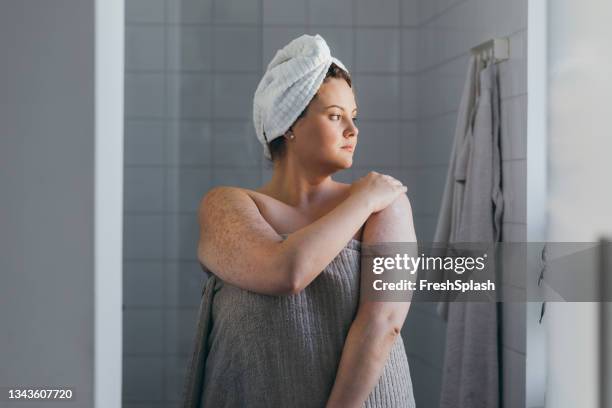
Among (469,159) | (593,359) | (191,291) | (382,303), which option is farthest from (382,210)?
(191,291)

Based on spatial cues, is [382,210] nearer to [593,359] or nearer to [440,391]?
[593,359]

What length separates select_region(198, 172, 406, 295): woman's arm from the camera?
986mm

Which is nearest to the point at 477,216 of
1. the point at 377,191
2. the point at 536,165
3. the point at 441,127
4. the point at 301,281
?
the point at 536,165

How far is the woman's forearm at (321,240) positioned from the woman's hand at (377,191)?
0.9 inches

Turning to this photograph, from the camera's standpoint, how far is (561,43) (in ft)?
4.36

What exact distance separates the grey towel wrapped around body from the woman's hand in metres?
0.06

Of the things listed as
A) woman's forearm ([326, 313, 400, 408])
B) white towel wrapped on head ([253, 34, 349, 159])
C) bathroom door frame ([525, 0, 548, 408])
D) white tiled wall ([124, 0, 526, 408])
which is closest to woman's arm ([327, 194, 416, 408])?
woman's forearm ([326, 313, 400, 408])

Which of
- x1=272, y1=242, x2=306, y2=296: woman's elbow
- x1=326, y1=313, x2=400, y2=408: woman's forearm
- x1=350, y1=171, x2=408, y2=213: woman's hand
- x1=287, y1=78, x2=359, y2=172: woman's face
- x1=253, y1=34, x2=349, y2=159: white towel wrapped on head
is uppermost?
x1=253, y1=34, x2=349, y2=159: white towel wrapped on head

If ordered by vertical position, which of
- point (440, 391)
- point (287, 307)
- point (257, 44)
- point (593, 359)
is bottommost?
point (440, 391)
